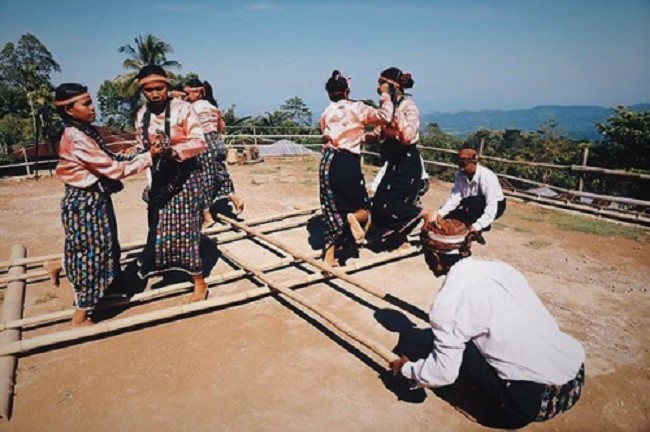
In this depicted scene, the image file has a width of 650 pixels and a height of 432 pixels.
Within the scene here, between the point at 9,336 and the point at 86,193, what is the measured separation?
1264 millimetres

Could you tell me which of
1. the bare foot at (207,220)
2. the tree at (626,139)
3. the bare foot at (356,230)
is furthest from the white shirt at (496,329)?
the tree at (626,139)

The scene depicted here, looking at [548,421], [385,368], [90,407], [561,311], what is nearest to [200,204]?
[90,407]

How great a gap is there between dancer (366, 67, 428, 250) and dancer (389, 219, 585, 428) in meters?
2.51

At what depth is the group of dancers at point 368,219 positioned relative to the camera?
2104mm

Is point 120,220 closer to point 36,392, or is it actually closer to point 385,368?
point 36,392

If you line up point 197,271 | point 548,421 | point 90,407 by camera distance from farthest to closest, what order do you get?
point 197,271, point 90,407, point 548,421

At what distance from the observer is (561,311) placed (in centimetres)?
382

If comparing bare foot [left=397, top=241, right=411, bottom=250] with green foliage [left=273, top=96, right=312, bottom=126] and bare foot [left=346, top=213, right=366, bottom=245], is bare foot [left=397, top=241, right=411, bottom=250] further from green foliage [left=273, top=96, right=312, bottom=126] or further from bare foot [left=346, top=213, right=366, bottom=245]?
green foliage [left=273, top=96, right=312, bottom=126]

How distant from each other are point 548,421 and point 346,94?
3.36 metres

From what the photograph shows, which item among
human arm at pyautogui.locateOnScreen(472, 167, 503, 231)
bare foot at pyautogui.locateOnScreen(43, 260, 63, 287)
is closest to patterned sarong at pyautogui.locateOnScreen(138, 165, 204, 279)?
bare foot at pyautogui.locateOnScreen(43, 260, 63, 287)

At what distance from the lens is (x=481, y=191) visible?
4352 mm

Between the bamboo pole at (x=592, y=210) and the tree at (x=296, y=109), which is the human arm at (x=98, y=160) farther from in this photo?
the tree at (x=296, y=109)

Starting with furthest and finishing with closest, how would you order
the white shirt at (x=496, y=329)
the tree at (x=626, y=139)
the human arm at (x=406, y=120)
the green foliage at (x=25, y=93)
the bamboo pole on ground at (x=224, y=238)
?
the green foliage at (x=25, y=93), the tree at (x=626, y=139), the human arm at (x=406, y=120), the bamboo pole on ground at (x=224, y=238), the white shirt at (x=496, y=329)

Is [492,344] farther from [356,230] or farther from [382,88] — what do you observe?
[382,88]
